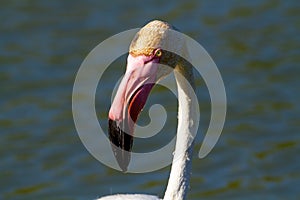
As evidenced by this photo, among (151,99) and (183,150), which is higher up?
(151,99)

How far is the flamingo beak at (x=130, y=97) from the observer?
5160 millimetres

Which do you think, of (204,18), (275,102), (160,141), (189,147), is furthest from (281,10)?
(189,147)

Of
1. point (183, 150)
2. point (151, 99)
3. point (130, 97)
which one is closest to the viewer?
point (130, 97)

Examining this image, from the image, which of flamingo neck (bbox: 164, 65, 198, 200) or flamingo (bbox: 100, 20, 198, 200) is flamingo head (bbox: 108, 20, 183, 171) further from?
flamingo neck (bbox: 164, 65, 198, 200)

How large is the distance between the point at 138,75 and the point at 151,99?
4924mm

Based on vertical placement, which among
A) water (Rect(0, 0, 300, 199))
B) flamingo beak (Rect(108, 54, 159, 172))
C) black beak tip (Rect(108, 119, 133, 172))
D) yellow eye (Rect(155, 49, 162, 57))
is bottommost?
black beak tip (Rect(108, 119, 133, 172))

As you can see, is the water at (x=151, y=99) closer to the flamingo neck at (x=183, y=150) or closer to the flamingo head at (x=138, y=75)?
the flamingo neck at (x=183, y=150)

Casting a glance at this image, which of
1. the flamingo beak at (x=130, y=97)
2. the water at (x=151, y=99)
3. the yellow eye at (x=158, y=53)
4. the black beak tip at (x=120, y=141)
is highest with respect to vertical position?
the water at (x=151, y=99)

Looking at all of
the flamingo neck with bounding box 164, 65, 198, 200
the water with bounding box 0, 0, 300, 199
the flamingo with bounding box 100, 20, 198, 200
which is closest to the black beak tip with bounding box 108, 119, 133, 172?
the flamingo with bounding box 100, 20, 198, 200

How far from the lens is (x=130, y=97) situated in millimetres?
5191

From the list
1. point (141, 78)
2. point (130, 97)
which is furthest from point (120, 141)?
point (141, 78)

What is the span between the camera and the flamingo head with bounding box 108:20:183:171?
16.9 ft

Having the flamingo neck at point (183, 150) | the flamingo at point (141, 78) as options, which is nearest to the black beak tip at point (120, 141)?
the flamingo at point (141, 78)

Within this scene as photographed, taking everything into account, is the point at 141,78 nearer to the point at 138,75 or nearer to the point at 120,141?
the point at 138,75
